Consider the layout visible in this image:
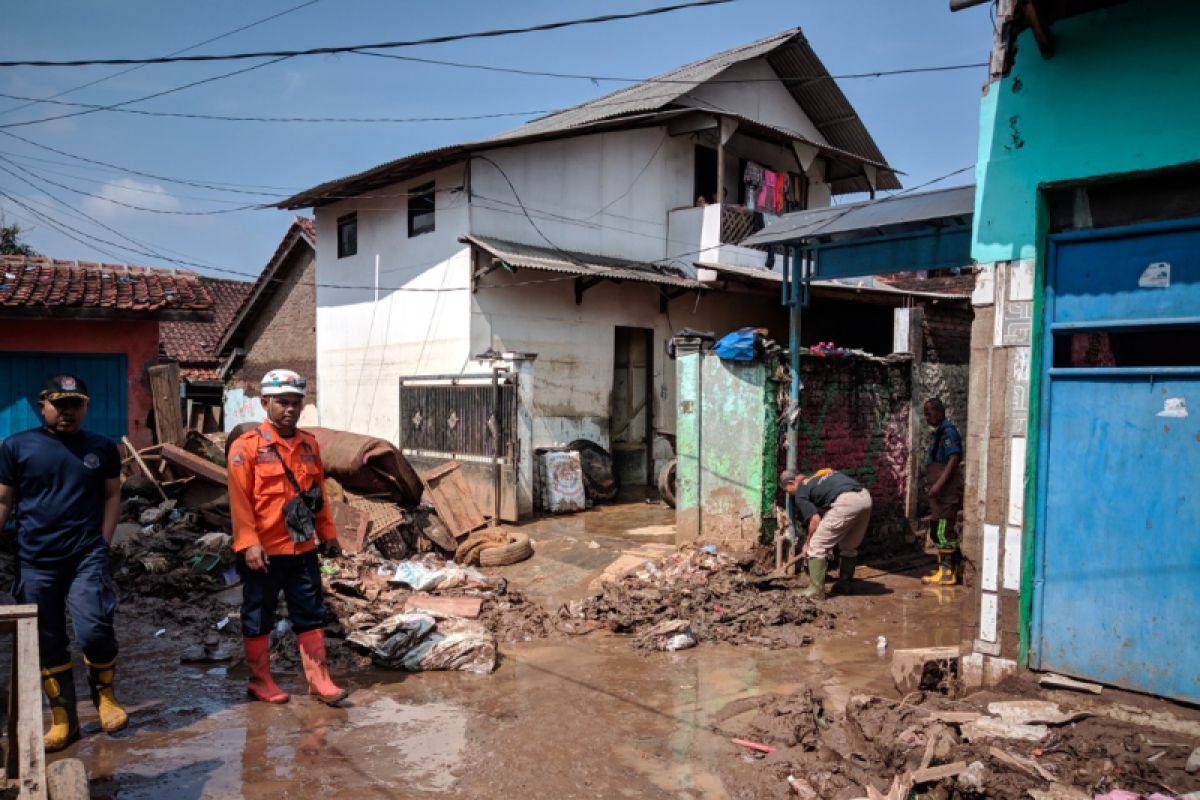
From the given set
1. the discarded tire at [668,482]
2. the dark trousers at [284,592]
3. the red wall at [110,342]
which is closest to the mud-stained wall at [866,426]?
the discarded tire at [668,482]

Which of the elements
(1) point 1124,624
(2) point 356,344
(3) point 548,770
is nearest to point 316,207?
(2) point 356,344

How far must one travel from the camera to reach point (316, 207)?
15523mm

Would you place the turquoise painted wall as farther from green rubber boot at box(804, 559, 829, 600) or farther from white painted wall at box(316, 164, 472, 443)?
white painted wall at box(316, 164, 472, 443)

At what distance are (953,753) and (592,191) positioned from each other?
38.1 feet

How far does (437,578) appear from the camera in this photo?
761 cm

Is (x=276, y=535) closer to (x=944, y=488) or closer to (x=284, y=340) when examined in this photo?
(x=944, y=488)

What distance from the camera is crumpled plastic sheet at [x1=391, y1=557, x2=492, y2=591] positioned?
756 centimetres

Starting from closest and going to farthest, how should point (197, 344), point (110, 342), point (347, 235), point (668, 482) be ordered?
point (110, 342) → point (668, 482) → point (347, 235) → point (197, 344)

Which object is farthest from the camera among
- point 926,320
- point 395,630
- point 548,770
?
point 926,320

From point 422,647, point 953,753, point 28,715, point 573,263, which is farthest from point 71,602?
point 573,263

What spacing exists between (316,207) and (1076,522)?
14.5 m

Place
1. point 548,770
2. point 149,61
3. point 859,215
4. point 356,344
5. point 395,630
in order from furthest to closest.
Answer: point 356,344, point 859,215, point 149,61, point 395,630, point 548,770

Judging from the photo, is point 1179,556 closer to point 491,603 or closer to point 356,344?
point 491,603

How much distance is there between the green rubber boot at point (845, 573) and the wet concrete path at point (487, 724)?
37.7 inches
